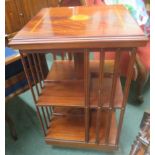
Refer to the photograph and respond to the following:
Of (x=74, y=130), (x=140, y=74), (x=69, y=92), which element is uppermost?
(x=69, y=92)

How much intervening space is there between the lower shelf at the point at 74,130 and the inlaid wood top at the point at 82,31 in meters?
0.60

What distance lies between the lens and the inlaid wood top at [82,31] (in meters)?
0.66

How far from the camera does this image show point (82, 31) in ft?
2.34

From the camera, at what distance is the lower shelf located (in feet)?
Result: 3.61

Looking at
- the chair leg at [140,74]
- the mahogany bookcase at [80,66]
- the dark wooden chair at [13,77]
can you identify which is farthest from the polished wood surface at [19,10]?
the chair leg at [140,74]

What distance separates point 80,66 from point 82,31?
1.21ft

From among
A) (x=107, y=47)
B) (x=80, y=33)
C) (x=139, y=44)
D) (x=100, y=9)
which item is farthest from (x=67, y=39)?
(x=100, y=9)

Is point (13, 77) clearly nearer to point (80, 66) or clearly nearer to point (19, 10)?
point (80, 66)

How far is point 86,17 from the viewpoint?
2.82 ft

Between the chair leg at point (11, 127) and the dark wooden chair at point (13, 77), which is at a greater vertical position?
the dark wooden chair at point (13, 77)

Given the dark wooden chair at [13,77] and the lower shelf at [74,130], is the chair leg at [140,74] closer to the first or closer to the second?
the lower shelf at [74,130]

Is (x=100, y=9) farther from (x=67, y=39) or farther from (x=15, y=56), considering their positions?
(x=15, y=56)

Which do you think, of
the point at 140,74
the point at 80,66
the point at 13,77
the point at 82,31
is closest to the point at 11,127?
the point at 13,77
